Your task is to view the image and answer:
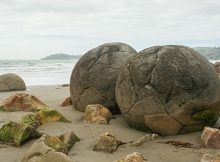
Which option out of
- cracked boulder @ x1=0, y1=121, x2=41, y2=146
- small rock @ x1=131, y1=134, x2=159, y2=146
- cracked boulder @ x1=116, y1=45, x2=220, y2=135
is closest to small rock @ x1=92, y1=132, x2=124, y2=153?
small rock @ x1=131, y1=134, x2=159, y2=146

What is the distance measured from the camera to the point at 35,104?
24.8 ft

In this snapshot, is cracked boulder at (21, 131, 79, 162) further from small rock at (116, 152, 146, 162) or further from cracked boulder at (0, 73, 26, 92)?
cracked boulder at (0, 73, 26, 92)

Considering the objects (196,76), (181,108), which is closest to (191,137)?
(181,108)

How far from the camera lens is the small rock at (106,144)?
15.3ft

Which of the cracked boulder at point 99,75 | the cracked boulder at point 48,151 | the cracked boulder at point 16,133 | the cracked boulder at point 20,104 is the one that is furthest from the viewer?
the cracked boulder at point 20,104

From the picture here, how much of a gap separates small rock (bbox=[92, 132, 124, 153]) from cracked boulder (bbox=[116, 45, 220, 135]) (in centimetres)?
75

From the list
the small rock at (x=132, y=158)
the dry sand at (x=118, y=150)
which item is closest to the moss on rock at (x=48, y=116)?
the dry sand at (x=118, y=150)

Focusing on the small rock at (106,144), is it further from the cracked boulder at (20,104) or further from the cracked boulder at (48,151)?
the cracked boulder at (20,104)

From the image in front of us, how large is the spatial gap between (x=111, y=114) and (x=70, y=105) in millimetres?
1701

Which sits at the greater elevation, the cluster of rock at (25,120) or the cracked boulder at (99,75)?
the cracked boulder at (99,75)

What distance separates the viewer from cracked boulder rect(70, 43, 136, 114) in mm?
6543

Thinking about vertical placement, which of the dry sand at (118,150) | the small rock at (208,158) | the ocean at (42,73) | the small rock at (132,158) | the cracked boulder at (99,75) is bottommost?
the ocean at (42,73)

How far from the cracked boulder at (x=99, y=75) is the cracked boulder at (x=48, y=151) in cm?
185

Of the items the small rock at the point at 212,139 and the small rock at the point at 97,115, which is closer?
the small rock at the point at 212,139
